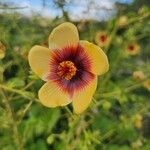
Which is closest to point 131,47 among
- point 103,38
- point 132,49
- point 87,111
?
point 132,49

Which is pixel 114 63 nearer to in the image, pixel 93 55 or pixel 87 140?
pixel 87 140

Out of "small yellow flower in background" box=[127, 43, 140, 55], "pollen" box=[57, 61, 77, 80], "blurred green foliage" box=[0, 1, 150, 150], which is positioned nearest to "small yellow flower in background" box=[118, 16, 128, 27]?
"blurred green foliage" box=[0, 1, 150, 150]

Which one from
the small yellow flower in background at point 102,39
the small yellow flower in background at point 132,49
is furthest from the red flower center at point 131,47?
the small yellow flower in background at point 102,39

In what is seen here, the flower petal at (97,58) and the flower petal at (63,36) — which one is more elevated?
the flower petal at (63,36)

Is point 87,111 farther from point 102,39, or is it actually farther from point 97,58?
point 97,58

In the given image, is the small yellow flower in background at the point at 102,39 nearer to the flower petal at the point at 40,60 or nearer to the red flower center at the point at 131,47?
the red flower center at the point at 131,47

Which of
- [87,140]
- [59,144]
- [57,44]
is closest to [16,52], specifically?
[87,140]
